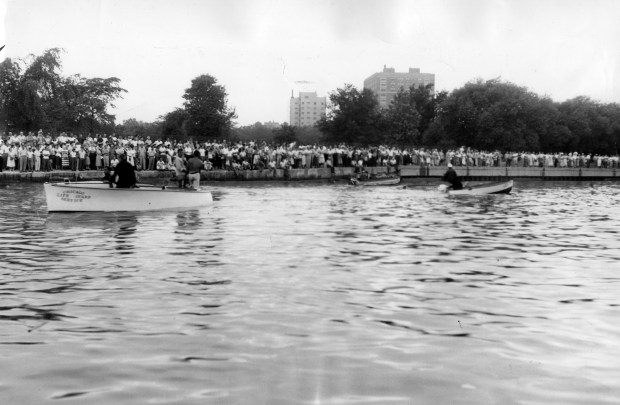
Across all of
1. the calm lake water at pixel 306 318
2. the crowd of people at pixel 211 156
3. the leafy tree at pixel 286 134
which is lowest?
the calm lake water at pixel 306 318

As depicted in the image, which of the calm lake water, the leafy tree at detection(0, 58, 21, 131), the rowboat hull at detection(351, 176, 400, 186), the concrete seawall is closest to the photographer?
the calm lake water

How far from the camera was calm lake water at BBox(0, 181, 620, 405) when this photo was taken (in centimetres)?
661

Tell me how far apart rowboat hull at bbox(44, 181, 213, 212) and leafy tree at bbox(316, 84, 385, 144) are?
81.4 meters

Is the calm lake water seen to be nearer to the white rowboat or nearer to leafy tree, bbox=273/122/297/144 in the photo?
the white rowboat

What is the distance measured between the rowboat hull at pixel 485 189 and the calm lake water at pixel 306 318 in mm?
19335

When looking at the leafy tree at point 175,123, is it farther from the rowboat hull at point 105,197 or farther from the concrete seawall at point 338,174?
the rowboat hull at point 105,197

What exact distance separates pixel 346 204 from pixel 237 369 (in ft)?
83.7

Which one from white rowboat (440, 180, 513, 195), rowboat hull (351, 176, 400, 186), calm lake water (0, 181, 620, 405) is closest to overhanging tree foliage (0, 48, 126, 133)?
rowboat hull (351, 176, 400, 186)

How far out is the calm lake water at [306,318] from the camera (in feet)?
21.7

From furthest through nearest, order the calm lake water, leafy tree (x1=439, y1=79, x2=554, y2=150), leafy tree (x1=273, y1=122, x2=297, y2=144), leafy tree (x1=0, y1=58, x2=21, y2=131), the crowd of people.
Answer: leafy tree (x1=273, y1=122, x2=297, y2=144) → leafy tree (x1=439, y1=79, x2=554, y2=150) → leafy tree (x1=0, y1=58, x2=21, y2=131) → the crowd of people → the calm lake water

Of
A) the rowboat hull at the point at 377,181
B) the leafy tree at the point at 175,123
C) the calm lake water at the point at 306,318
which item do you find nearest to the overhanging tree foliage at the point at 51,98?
the leafy tree at the point at 175,123

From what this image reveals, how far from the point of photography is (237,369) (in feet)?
23.2

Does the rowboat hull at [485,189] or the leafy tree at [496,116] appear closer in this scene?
the rowboat hull at [485,189]

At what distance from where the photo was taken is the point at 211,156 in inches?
2073
